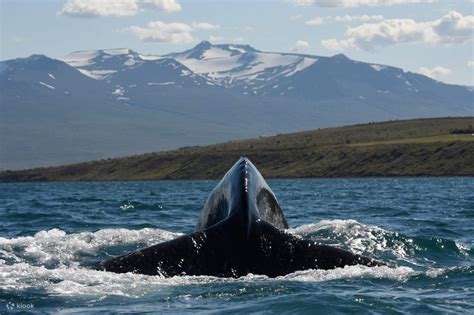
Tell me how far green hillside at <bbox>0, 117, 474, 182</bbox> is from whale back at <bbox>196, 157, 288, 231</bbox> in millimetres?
111784

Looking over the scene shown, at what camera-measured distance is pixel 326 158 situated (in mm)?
155750

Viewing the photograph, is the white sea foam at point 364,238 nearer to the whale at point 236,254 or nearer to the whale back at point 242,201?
the whale back at point 242,201

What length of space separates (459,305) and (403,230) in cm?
1571

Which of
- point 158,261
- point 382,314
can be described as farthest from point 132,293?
point 382,314

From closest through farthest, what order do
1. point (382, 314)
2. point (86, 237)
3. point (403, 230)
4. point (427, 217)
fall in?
point (382, 314), point (86, 237), point (403, 230), point (427, 217)

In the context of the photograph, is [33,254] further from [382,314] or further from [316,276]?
[382,314]

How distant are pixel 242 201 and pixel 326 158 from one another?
141m

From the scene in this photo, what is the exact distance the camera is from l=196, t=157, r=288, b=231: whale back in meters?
15.6

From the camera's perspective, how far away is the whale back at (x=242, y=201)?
15.6 m

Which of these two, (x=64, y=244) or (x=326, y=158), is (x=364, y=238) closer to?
(x=64, y=244)

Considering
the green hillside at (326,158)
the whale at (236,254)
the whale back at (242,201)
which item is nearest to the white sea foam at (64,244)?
the whale back at (242,201)

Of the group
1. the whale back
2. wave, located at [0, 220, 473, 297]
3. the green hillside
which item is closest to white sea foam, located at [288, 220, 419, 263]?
wave, located at [0, 220, 473, 297]

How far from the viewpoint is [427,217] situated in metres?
36.5

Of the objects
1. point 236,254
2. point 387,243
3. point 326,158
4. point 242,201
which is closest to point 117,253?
point 387,243
